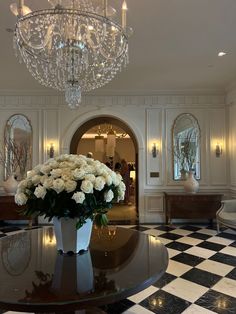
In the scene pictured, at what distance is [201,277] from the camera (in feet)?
10.1

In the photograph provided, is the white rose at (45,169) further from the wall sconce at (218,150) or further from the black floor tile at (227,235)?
the wall sconce at (218,150)

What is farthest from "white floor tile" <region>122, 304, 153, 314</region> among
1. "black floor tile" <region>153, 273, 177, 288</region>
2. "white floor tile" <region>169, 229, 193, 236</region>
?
"white floor tile" <region>169, 229, 193, 236</region>

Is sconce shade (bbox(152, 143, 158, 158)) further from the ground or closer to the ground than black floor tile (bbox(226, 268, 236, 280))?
further from the ground

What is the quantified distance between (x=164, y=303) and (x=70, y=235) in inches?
60.7

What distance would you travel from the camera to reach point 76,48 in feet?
8.90

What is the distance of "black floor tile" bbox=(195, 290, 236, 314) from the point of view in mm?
2375

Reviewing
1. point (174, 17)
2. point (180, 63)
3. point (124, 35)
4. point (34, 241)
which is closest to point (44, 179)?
point (34, 241)

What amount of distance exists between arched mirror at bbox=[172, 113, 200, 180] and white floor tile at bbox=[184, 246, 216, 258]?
2210 millimetres

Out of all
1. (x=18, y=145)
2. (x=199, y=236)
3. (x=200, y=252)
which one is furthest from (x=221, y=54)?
(x=18, y=145)

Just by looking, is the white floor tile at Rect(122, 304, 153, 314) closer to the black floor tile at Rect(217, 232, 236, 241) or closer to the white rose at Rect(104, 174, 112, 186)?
the white rose at Rect(104, 174, 112, 186)

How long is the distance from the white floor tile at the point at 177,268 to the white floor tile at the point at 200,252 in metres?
0.53

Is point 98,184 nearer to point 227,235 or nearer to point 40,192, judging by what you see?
A: point 40,192

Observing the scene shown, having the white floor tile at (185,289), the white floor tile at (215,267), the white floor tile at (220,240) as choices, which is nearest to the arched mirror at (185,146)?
the white floor tile at (220,240)

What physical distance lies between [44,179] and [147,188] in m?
4.73
